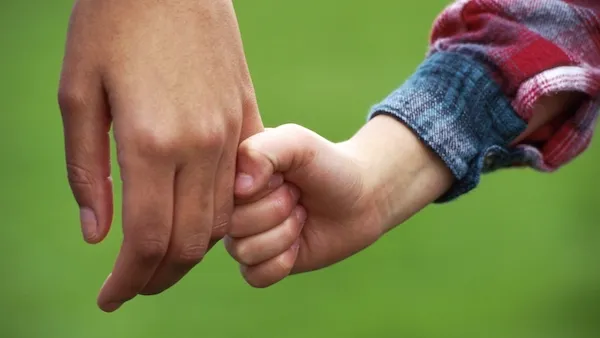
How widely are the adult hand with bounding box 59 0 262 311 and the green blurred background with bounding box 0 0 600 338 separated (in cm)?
118

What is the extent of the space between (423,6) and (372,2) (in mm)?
205

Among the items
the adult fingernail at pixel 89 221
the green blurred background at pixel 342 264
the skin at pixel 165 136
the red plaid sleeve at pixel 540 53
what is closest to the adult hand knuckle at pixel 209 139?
the skin at pixel 165 136

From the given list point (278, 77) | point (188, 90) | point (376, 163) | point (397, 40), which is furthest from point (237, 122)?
point (397, 40)

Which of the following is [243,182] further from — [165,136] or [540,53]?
[540,53]

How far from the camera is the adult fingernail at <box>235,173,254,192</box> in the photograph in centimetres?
80

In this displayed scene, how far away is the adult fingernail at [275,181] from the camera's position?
875mm

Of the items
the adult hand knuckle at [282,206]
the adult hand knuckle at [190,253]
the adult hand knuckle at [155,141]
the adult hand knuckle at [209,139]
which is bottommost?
the adult hand knuckle at [282,206]

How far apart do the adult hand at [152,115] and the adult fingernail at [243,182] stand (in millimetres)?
37

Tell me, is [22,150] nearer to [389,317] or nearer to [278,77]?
[278,77]

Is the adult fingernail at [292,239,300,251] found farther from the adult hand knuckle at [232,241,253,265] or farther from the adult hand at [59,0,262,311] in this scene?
the adult hand at [59,0,262,311]

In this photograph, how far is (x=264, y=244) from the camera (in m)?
0.89

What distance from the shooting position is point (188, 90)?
71cm

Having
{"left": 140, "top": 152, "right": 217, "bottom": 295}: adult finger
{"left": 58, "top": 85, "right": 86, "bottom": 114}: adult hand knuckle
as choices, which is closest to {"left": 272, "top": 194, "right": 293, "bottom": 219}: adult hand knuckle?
{"left": 140, "top": 152, "right": 217, "bottom": 295}: adult finger

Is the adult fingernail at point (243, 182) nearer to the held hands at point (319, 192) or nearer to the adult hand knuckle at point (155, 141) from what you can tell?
the held hands at point (319, 192)
